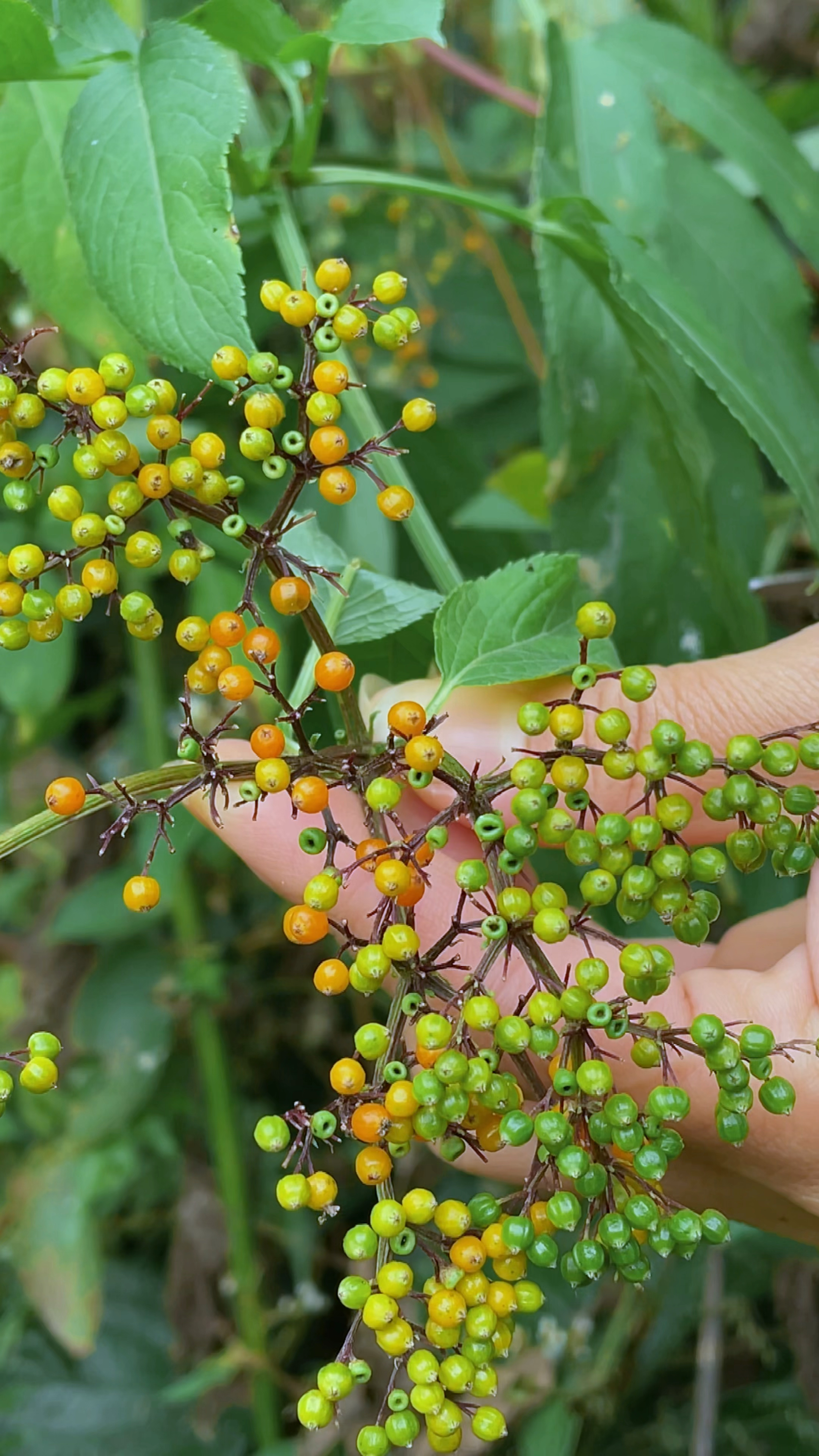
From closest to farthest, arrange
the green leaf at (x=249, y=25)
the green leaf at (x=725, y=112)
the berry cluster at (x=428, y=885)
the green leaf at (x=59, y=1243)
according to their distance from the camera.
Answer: the berry cluster at (x=428, y=885), the green leaf at (x=249, y=25), the green leaf at (x=725, y=112), the green leaf at (x=59, y=1243)

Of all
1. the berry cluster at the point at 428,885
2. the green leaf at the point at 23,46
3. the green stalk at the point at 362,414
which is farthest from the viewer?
the green stalk at the point at 362,414

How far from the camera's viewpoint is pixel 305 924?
2.11 ft

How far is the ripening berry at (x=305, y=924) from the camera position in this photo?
2.11 feet

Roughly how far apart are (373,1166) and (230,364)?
0.47 meters

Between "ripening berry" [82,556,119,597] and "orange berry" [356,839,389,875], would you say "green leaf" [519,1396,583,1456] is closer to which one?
"orange berry" [356,839,389,875]

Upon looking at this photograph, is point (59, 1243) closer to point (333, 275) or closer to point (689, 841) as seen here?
point (689, 841)

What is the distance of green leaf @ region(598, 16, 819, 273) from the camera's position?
119cm

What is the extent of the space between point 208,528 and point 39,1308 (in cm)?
121

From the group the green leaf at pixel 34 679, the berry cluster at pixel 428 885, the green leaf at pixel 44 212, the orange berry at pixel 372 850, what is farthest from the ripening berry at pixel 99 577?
the green leaf at pixel 34 679

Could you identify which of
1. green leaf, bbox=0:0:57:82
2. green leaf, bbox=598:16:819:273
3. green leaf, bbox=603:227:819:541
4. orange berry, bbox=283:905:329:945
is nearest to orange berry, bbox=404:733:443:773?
orange berry, bbox=283:905:329:945

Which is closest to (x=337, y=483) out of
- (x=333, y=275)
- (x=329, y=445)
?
(x=329, y=445)

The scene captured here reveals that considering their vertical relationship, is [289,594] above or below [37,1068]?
above

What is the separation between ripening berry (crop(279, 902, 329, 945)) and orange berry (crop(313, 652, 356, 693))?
0.06 metres

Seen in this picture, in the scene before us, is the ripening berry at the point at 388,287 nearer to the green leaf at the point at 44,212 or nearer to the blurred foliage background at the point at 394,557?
the blurred foliage background at the point at 394,557
